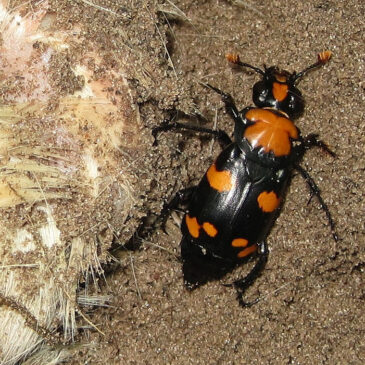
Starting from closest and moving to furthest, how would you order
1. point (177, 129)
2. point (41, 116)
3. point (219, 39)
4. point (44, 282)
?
point (41, 116)
point (44, 282)
point (177, 129)
point (219, 39)

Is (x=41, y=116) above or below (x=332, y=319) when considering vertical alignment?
above

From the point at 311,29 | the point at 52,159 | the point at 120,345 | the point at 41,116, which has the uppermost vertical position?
the point at 311,29

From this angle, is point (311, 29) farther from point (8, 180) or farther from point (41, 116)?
point (8, 180)

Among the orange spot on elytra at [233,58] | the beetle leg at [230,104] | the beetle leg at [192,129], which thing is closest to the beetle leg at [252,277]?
the beetle leg at [192,129]

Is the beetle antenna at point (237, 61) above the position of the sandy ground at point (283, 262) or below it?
above

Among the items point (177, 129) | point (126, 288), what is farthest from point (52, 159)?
point (126, 288)

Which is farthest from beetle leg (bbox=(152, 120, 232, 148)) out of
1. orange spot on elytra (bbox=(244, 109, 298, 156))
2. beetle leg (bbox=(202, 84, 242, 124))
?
orange spot on elytra (bbox=(244, 109, 298, 156))

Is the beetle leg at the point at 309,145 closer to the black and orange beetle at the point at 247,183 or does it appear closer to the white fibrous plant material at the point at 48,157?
the black and orange beetle at the point at 247,183
